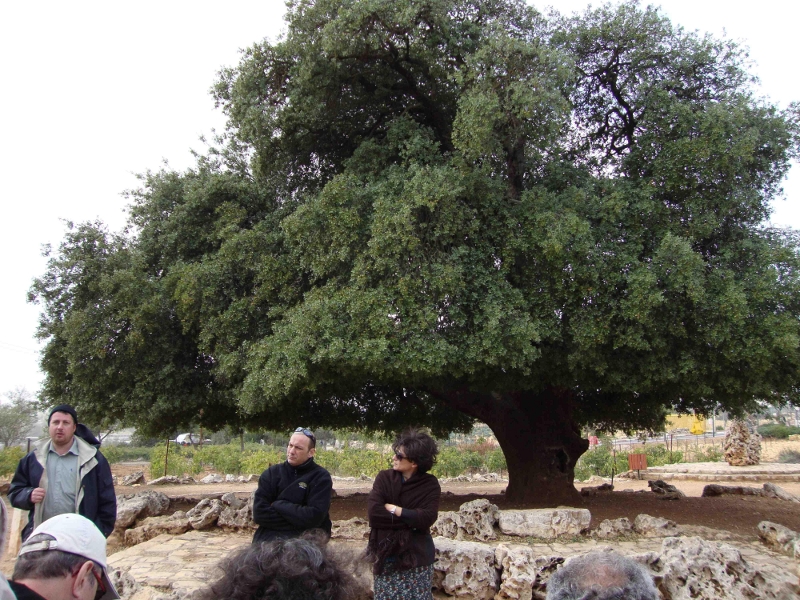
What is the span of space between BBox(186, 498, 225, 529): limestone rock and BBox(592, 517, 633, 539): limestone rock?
19.8 feet

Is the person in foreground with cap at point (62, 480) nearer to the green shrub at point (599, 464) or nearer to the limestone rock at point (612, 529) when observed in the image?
the limestone rock at point (612, 529)

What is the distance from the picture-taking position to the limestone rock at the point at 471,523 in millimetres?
8914

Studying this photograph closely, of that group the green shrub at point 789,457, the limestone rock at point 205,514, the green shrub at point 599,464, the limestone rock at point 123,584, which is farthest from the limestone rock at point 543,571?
the green shrub at point 789,457

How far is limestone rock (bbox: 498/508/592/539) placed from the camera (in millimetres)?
8930

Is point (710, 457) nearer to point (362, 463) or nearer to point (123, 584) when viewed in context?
point (362, 463)

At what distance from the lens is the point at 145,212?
13203 millimetres

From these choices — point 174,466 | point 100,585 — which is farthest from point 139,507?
point 174,466

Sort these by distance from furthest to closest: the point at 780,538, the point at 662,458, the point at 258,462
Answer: the point at 662,458 < the point at 258,462 < the point at 780,538

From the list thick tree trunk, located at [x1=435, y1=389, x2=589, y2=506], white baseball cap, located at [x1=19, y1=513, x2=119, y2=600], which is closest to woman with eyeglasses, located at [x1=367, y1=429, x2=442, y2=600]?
white baseball cap, located at [x1=19, y1=513, x2=119, y2=600]

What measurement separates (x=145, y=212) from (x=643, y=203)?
9.75 metres

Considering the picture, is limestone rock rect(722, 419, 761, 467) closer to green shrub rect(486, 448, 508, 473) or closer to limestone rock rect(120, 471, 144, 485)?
green shrub rect(486, 448, 508, 473)

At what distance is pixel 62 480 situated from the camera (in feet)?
15.8

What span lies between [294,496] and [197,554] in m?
5.04

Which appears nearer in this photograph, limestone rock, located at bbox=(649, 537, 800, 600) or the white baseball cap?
the white baseball cap
